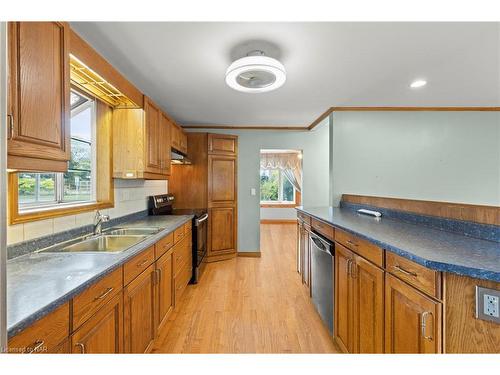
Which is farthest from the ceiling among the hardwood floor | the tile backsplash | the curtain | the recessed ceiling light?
the curtain

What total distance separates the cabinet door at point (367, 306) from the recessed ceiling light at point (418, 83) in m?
2.03

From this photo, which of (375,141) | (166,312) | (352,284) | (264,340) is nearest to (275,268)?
(264,340)

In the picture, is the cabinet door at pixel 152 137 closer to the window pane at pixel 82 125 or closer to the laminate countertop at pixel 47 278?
the window pane at pixel 82 125

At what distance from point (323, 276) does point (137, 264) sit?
1475mm

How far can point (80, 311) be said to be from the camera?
0.91 metres

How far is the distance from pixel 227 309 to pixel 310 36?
247 centimetres

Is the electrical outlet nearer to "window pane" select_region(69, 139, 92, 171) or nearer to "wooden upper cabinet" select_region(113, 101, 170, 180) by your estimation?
"wooden upper cabinet" select_region(113, 101, 170, 180)

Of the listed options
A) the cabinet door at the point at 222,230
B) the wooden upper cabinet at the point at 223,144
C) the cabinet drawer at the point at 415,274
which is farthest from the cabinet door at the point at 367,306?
the wooden upper cabinet at the point at 223,144

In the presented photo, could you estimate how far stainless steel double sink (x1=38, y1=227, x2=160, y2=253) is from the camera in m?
1.50

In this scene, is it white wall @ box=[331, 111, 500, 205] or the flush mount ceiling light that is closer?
the flush mount ceiling light

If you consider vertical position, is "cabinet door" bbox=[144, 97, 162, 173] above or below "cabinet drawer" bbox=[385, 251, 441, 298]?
above

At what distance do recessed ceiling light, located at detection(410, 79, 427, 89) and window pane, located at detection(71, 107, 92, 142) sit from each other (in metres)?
3.19
